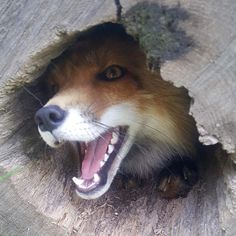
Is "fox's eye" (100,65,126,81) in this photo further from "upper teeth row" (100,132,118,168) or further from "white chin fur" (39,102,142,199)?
"upper teeth row" (100,132,118,168)

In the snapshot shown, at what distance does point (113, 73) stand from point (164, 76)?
28.2 inches

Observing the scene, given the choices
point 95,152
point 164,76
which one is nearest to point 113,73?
point 95,152

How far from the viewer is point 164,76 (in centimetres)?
228

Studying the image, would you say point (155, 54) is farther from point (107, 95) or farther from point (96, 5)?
point (107, 95)

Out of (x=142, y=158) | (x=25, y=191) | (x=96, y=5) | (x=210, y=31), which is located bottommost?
(x=142, y=158)

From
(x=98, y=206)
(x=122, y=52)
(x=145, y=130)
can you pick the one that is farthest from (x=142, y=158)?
(x=122, y=52)

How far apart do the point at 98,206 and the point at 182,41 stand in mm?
1164

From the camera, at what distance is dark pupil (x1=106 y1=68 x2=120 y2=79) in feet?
9.68

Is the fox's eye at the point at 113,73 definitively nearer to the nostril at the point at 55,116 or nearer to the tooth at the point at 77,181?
the nostril at the point at 55,116

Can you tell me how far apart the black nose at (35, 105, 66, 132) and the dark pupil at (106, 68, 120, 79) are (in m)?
0.42

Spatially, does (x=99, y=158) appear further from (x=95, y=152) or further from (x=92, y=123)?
(x=92, y=123)

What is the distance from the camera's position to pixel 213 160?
9.63 feet

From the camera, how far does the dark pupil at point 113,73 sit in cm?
295

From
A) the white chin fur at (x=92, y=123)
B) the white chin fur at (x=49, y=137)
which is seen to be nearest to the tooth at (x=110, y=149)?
the white chin fur at (x=92, y=123)
